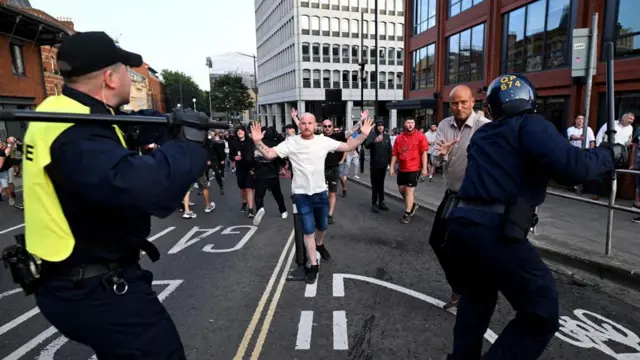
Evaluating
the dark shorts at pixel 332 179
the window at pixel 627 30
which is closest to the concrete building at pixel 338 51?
the window at pixel 627 30

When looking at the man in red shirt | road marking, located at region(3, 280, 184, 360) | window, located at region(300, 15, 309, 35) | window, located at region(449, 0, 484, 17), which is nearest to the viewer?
road marking, located at region(3, 280, 184, 360)

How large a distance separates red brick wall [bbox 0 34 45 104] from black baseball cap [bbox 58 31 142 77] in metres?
21.6

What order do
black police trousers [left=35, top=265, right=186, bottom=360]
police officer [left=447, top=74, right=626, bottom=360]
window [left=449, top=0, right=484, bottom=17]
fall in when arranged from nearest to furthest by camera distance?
black police trousers [left=35, top=265, right=186, bottom=360]
police officer [left=447, top=74, right=626, bottom=360]
window [left=449, top=0, right=484, bottom=17]

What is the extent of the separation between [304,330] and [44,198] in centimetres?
259

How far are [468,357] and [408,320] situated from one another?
42.4 inches

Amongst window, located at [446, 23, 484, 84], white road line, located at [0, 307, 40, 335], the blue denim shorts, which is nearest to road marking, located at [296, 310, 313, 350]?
the blue denim shorts

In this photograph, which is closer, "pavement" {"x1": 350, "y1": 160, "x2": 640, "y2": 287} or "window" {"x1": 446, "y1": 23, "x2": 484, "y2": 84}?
"pavement" {"x1": 350, "y1": 160, "x2": 640, "y2": 287}

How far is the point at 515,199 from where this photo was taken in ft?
7.32

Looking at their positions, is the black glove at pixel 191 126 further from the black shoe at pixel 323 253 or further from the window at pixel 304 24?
the window at pixel 304 24

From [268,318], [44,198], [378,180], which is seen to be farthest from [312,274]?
[378,180]

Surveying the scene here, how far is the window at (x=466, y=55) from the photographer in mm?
15591

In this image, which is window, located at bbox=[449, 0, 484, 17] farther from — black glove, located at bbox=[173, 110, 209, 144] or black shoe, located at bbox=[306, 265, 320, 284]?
black glove, located at bbox=[173, 110, 209, 144]

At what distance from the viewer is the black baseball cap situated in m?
1.67

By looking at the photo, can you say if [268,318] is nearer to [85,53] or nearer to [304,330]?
[304,330]
